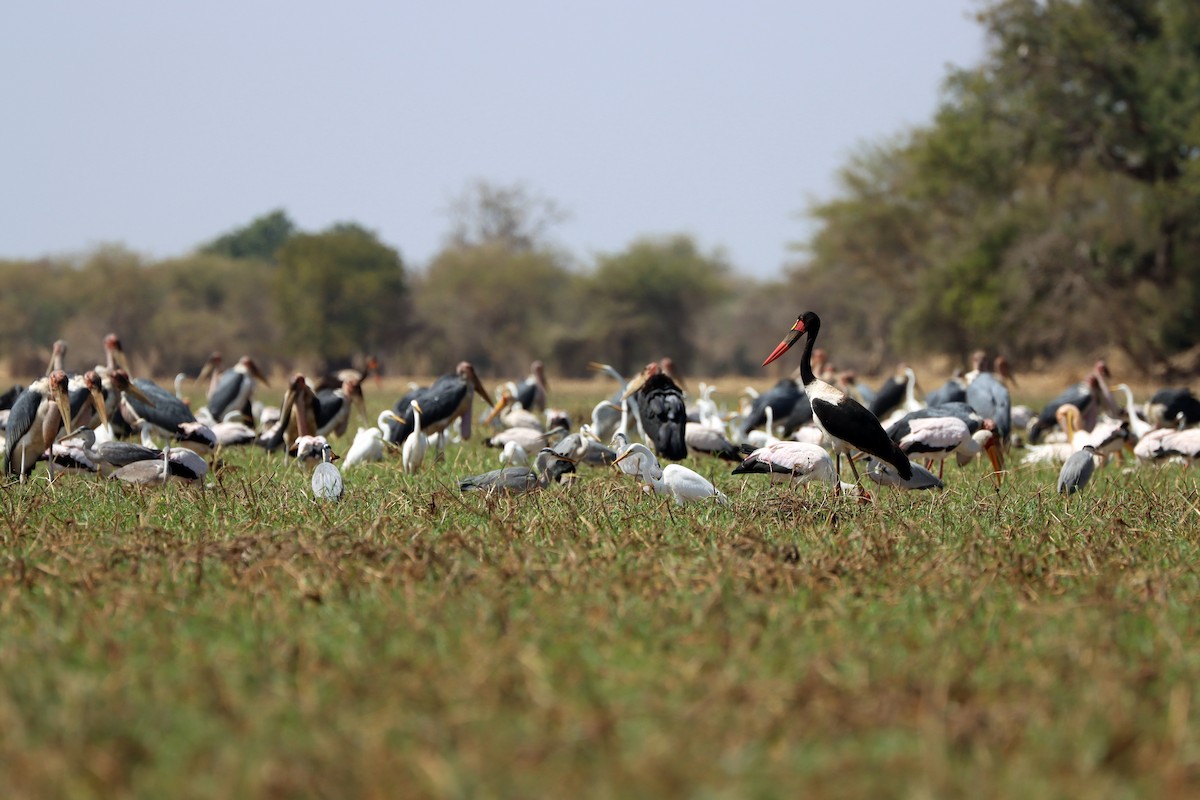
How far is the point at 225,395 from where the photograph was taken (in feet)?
41.0

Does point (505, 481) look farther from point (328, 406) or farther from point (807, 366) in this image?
point (328, 406)

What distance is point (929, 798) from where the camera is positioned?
246 cm

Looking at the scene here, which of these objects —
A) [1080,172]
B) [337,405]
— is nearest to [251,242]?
[1080,172]

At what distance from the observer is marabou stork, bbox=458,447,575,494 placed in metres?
6.46

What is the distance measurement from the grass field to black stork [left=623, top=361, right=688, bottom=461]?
279cm

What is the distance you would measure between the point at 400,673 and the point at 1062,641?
1585 millimetres

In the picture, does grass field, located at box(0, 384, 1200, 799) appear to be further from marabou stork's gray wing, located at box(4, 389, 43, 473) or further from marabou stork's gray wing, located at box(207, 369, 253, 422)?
Answer: marabou stork's gray wing, located at box(207, 369, 253, 422)

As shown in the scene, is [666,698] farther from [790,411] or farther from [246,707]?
[790,411]

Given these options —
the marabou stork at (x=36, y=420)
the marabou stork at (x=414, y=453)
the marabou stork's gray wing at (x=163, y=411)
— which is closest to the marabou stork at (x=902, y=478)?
the marabou stork at (x=414, y=453)

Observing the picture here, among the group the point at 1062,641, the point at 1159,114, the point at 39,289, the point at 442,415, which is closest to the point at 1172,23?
the point at 1159,114

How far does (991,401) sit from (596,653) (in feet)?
27.0

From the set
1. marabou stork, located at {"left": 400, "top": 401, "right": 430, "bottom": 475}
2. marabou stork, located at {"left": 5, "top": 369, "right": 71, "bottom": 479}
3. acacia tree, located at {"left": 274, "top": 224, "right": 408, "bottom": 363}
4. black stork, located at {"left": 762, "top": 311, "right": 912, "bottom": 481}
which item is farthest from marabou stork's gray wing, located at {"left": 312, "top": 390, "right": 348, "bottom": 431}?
acacia tree, located at {"left": 274, "top": 224, "right": 408, "bottom": 363}

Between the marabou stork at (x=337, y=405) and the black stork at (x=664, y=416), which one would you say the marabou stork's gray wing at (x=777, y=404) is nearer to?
the black stork at (x=664, y=416)

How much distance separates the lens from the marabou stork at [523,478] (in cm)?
646
